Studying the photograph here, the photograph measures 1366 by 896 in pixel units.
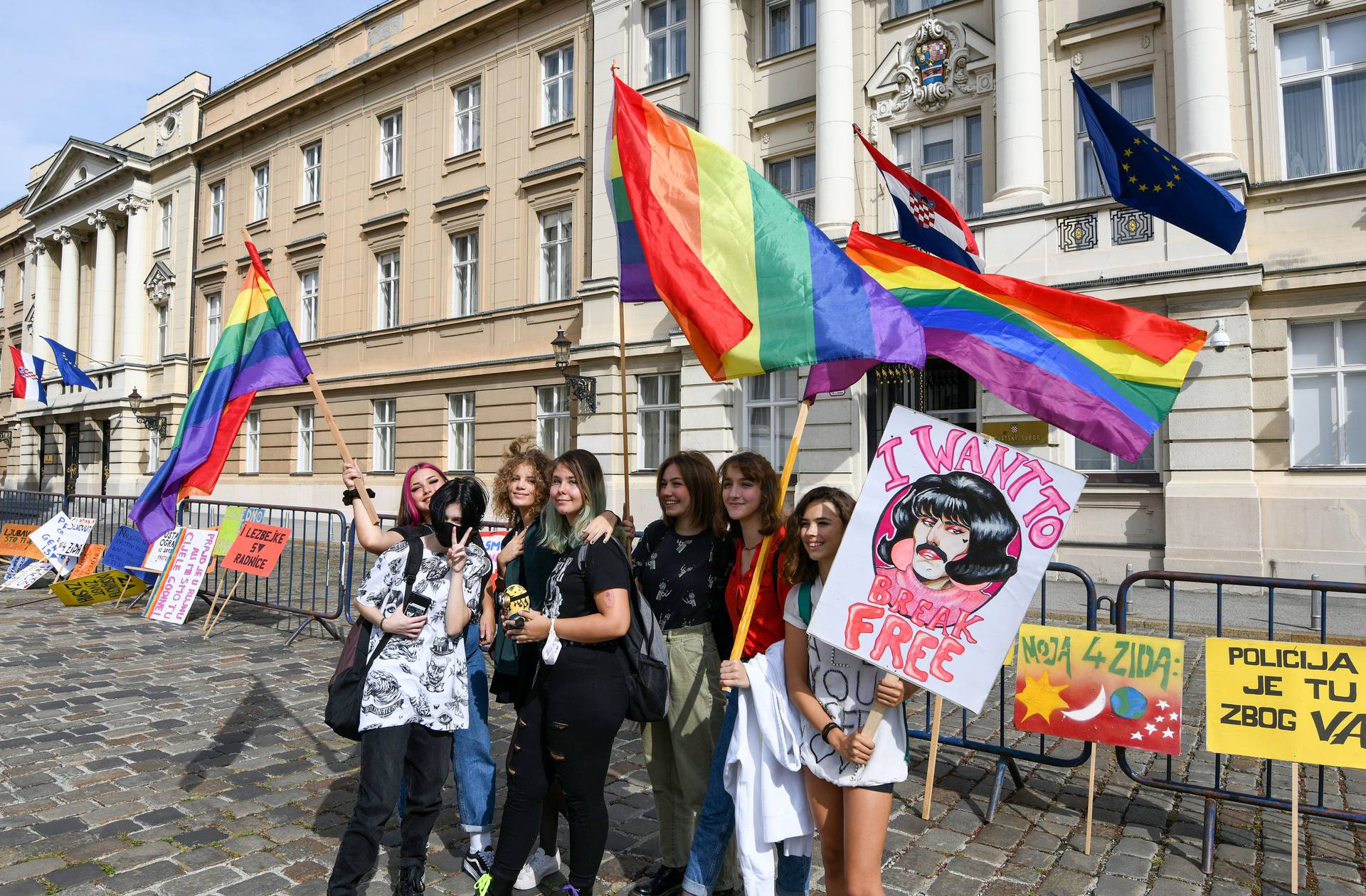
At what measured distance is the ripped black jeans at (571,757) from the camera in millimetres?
3137

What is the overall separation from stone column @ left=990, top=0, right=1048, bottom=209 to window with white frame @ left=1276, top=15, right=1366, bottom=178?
3.25 m

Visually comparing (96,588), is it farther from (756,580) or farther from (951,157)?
(951,157)

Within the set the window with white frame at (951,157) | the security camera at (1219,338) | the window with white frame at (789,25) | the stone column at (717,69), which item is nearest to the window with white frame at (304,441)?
the stone column at (717,69)

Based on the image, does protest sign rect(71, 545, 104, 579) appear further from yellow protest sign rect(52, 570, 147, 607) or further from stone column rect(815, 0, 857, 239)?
stone column rect(815, 0, 857, 239)

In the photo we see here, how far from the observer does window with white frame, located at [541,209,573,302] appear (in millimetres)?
19000

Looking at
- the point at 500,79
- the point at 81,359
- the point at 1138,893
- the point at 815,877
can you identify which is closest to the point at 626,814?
the point at 815,877

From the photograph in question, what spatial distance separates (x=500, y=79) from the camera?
2030cm

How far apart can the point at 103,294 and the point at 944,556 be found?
38.7 meters

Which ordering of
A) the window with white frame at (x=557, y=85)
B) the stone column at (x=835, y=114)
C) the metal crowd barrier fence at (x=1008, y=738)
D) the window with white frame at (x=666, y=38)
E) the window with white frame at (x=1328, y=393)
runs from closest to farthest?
the metal crowd barrier fence at (x=1008, y=738) < the window with white frame at (x=1328, y=393) < the stone column at (x=835, y=114) < the window with white frame at (x=666, y=38) < the window with white frame at (x=557, y=85)

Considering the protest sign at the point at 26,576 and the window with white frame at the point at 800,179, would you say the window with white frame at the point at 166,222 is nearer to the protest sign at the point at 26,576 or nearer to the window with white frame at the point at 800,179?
the protest sign at the point at 26,576

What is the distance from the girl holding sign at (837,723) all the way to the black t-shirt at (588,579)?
64cm

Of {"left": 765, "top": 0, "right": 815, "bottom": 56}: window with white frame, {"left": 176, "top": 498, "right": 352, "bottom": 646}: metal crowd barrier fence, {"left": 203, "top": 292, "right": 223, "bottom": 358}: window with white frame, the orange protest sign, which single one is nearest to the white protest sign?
{"left": 176, "top": 498, "right": 352, "bottom": 646}: metal crowd barrier fence

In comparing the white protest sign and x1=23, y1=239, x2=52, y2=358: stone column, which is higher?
x1=23, y1=239, x2=52, y2=358: stone column

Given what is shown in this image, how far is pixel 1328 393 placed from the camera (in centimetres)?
1167
